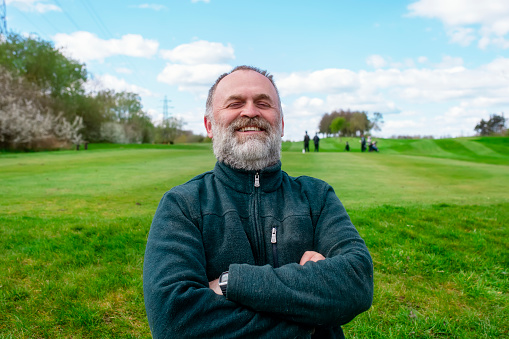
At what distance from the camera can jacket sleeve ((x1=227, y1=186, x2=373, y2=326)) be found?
60.0 inches

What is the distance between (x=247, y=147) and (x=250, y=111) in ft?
0.68

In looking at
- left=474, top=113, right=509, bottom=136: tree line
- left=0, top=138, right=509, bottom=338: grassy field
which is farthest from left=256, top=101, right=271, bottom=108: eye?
left=474, top=113, right=509, bottom=136: tree line

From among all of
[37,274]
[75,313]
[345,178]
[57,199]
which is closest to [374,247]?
[75,313]

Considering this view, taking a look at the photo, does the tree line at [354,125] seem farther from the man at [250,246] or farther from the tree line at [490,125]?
the man at [250,246]

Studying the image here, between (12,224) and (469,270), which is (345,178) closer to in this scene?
(469,270)

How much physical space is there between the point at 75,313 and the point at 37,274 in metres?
0.99

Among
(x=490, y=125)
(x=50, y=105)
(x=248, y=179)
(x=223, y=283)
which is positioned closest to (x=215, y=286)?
(x=223, y=283)

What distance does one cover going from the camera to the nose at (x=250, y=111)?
2059mm

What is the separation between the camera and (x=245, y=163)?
6.77ft

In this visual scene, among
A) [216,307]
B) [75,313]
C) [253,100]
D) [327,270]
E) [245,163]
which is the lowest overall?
[75,313]

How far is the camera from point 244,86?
208cm

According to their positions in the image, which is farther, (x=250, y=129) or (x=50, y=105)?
(x=50, y=105)

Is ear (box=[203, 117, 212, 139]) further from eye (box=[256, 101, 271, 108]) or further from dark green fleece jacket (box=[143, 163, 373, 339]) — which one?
eye (box=[256, 101, 271, 108])

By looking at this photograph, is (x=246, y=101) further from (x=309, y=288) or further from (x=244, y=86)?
(x=309, y=288)
